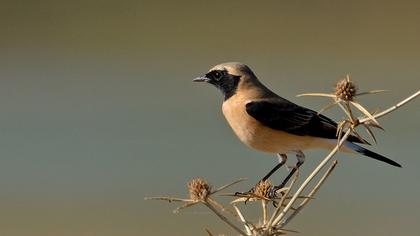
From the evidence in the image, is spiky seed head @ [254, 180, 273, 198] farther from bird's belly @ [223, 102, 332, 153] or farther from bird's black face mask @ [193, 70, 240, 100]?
bird's black face mask @ [193, 70, 240, 100]

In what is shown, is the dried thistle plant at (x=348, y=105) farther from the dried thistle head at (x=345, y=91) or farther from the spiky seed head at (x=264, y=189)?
the spiky seed head at (x=264, y=189)

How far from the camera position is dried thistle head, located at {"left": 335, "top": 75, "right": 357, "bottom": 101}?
3.12 meters

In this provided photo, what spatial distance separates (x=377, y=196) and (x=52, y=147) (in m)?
5.57

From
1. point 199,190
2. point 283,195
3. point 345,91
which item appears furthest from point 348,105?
point 199,190

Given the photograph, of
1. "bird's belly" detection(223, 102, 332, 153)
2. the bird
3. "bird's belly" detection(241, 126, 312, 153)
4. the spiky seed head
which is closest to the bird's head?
the bird

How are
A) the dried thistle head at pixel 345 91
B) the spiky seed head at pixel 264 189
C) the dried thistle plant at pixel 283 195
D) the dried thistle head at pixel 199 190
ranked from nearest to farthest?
the dried thistle plant at pixel 283 195, the dried thistle head at pixel 199 190, the dried thistle head at pixel 345 91, the spiky seed head at pixel 264 189

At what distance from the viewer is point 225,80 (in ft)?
18.2

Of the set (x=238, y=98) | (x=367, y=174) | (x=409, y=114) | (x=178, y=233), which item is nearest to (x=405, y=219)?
(x=367, y=174)

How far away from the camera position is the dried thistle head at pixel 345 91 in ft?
10.2

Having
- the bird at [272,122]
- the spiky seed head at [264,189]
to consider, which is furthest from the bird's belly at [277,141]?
the spiky seed head at [264,189]

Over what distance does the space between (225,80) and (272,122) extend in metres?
0.43

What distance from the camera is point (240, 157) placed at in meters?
16.2

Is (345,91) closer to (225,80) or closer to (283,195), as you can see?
(283,195)

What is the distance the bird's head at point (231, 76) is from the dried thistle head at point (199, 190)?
2.47m
